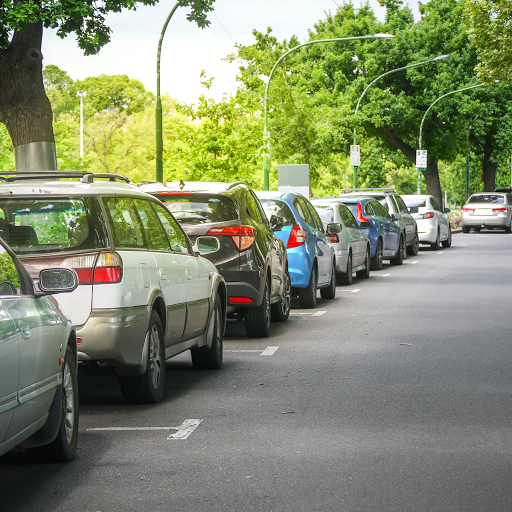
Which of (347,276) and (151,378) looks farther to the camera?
(347,276)

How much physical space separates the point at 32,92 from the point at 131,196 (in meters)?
10.8

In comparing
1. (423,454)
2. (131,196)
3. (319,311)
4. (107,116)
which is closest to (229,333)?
(319,311)

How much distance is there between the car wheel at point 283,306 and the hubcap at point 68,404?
7.32 m

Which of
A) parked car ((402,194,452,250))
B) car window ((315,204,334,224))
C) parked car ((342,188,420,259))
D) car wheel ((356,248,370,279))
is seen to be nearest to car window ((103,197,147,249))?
car window ((315,204,334,224))

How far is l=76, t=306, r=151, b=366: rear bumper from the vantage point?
7047 millimetres

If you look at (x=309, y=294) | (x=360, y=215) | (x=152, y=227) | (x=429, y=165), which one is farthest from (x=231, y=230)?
→ (x=429, y=165)

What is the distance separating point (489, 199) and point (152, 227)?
135ft

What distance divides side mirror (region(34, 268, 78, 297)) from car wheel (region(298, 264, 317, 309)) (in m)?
9.44

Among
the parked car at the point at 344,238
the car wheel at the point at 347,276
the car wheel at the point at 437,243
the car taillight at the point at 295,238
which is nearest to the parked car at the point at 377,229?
the parked car at the point at 344,238

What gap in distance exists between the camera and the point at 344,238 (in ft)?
60.6

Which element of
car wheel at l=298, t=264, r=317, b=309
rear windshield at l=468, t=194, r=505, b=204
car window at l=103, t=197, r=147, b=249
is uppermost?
car window at l=103, t=197, r=147, b=249

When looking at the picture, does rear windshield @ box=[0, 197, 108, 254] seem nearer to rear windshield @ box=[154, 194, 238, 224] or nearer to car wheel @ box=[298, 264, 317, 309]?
rear windshield @ box=[154, 194, 238, 224]

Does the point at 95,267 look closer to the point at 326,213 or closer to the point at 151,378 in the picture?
the point at 151,378

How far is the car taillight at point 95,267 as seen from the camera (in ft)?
23.2
